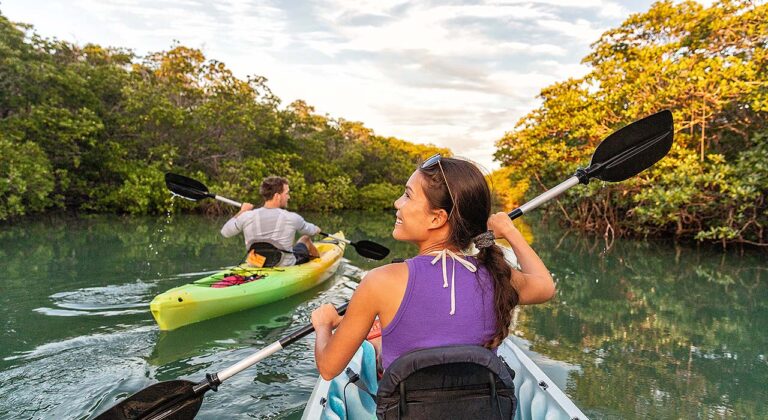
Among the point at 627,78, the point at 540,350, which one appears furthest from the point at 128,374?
the point at 627,78

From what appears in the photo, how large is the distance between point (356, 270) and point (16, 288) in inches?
161

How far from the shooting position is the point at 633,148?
2.41 meters

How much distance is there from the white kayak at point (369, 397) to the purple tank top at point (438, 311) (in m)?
0.84

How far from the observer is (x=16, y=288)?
5102 millimetres

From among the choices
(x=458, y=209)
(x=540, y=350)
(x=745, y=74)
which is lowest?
(x=540, y=350)

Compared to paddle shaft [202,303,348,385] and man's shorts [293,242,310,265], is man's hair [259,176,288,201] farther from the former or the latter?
paddle shaft [202,303,348,385]

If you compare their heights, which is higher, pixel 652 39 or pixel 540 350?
pixel 652 39

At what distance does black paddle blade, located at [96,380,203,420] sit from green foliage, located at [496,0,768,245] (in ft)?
30.9

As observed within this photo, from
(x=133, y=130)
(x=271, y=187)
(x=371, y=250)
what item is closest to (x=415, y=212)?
(x=371, y=250)

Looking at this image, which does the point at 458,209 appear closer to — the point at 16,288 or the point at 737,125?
the point at 16,288

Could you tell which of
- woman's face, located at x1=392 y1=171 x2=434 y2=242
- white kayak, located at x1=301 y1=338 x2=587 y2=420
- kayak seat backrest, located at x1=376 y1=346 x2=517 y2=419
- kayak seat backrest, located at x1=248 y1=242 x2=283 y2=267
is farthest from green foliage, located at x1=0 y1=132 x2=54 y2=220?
kayak seat backrest, located at x1=376 y1=346 x2=517 y2=419

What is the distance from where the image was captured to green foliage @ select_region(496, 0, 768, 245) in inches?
348

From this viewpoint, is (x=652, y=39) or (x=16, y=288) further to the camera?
(x=652, y=39)

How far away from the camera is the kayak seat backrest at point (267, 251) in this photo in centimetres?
490
